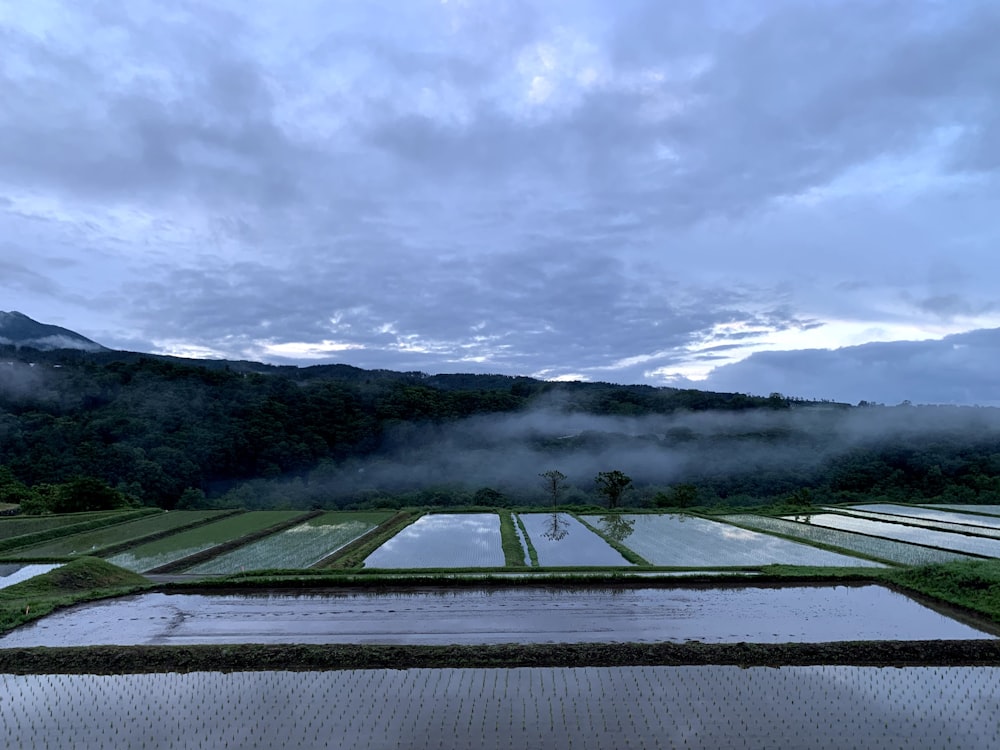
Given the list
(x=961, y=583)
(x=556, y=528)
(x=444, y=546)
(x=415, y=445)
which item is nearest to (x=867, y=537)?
(x=961, y=583)

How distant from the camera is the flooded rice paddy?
7.20 m

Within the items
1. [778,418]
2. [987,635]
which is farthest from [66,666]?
[778,418]

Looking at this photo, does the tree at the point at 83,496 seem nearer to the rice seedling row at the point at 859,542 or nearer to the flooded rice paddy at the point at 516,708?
the flooded rice paddy at the point at 516,708

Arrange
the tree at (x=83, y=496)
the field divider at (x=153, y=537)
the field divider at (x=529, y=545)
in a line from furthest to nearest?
the tree at (x=83, y=496)
the field divider at (x=153, y=537)
the field divider at (x=529, y=545)

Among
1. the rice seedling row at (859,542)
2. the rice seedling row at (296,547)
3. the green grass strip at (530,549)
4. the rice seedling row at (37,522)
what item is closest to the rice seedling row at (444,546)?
the green grass strip at (530,549)

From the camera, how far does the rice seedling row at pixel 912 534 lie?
19.8 m

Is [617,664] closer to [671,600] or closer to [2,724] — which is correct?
[671,600]

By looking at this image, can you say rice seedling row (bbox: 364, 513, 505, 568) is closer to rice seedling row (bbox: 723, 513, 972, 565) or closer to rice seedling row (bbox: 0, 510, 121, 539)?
rice seedling row (bbox: 723, 513, 972, 565)

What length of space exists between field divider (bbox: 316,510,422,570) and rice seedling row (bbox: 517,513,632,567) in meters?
5.53

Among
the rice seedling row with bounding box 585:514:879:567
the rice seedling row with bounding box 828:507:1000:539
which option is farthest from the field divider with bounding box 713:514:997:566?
the rice seedling row with bounding box 828:507:1000:539

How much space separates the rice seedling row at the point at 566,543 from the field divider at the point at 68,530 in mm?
18702

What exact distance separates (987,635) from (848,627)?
2.31 metres

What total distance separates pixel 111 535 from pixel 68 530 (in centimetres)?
202

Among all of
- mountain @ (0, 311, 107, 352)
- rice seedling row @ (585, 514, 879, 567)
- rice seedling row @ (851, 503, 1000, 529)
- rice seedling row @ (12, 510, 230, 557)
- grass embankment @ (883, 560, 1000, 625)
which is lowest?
rice seedling row @ (12, 510, 230, 557)
